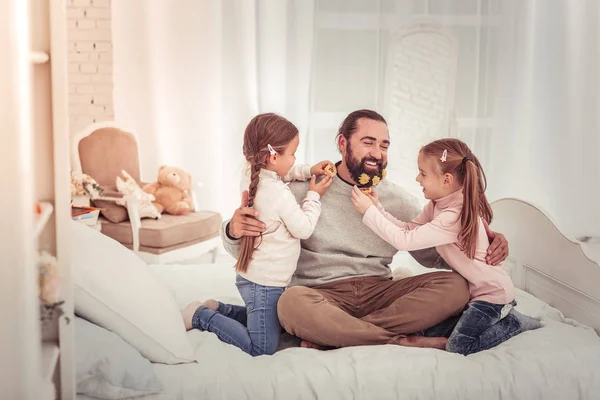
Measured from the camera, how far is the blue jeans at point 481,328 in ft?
6.66

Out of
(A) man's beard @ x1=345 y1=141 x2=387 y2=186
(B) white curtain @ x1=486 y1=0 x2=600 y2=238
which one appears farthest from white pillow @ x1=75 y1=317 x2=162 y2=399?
(B) white curtain @ x1=486 y1=0 x2=600 y2=238

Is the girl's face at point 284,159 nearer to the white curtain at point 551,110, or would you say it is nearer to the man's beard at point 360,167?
the man's beard at point 360,167

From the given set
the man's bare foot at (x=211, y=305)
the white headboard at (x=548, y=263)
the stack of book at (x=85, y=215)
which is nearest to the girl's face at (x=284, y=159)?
the man's bare foot at (x=211, y=305)

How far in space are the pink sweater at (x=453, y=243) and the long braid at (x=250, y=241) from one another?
34 centimetres

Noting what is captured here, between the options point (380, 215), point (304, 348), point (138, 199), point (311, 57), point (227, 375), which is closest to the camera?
point (227, 375)

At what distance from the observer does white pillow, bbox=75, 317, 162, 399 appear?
68.9 inches

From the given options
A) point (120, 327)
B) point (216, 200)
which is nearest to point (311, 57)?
point (216, 200)

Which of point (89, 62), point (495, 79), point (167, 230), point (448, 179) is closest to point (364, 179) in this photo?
point (448, 179)

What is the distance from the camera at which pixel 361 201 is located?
2.18 metres

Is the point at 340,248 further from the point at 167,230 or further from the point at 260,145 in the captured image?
the point at 167,230

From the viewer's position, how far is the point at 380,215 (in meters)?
2.14

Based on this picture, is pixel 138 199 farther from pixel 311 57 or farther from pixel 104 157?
pixel 311 57

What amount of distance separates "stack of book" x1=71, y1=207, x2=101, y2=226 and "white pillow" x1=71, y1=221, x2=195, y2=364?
1493 mm

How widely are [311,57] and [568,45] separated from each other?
5.62 feet
